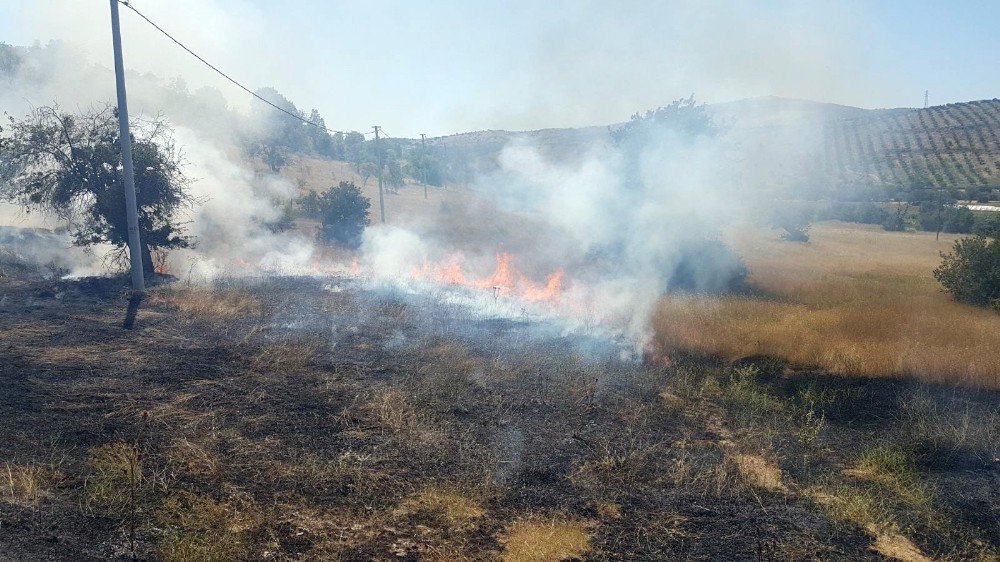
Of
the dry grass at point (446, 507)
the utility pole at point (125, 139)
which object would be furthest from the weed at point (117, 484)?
the utility pole at point (125, 139)

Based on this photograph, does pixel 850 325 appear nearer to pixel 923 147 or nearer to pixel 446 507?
pixel 446 507

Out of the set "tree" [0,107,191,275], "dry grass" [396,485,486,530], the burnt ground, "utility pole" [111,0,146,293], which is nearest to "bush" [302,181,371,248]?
"tree" [0,107,191,275]

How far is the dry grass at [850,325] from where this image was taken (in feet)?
33.3

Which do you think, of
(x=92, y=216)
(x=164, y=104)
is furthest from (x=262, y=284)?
(x=164, y=104)

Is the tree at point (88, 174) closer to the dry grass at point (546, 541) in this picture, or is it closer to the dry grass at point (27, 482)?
the dry grass at point (27, 482)

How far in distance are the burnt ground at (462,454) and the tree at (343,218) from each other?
1714cm

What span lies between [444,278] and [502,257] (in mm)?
3496

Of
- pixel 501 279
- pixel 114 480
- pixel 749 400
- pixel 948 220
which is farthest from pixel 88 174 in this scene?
pixel 948 220

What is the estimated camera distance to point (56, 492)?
18.5 feet

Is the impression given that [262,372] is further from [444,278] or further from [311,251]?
[311,251]

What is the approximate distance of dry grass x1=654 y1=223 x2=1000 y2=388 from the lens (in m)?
10.2

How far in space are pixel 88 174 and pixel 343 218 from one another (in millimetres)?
12801

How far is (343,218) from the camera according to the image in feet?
95.1

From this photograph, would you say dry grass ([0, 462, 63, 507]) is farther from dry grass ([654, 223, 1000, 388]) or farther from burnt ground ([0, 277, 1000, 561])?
dry grass ([654, 223, 1000, 388])
